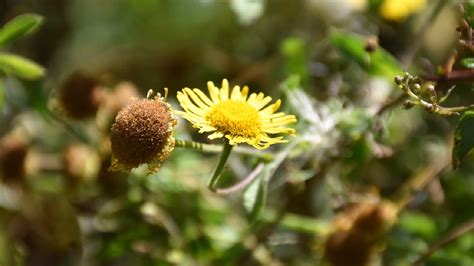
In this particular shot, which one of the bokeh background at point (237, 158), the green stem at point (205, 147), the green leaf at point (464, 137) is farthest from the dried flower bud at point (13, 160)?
the green leaf at point (464, 137)

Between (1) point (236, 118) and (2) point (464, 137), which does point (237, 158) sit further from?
(2) point (464, 137)

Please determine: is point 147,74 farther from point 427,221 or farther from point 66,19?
point 427,221

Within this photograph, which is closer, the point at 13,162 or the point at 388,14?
the point at 13,162

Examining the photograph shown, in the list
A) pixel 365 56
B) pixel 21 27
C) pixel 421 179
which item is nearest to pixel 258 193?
pixel 365 56

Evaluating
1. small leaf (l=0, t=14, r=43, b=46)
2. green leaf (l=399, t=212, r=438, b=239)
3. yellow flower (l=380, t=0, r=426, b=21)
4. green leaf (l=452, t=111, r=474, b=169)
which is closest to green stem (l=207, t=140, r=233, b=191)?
green leaf (l=452, t=111, r=474, b=169)

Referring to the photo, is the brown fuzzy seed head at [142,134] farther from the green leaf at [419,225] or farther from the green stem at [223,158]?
the green leaf at [419,225]

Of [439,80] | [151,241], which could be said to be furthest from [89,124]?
[439,80]
